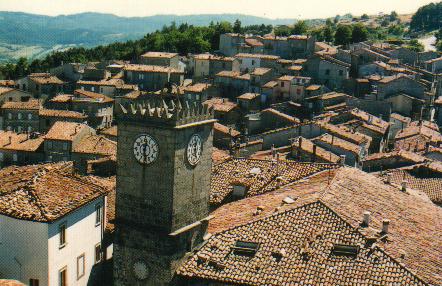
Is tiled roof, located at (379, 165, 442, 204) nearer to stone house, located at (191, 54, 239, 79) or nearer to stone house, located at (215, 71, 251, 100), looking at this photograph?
stone house, located at (215, 71, 251, 100)

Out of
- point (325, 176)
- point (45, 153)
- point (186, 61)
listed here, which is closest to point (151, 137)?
point (325, 176)

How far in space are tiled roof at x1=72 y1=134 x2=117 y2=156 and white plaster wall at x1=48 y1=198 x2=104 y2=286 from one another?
118 feet

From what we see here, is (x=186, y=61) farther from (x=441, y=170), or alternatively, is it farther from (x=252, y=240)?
(x=252, y=240)

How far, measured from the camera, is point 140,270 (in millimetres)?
26500

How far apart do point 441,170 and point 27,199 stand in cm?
3707

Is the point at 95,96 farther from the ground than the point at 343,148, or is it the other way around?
the point at 343,148

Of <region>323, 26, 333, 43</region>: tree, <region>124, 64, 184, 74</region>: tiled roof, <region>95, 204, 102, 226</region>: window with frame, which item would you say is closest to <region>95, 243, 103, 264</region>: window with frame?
<region>95, 204, 102, 226</region>: window with frame

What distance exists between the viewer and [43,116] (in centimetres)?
8981

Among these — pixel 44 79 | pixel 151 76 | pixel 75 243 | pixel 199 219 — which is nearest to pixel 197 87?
pixel 151 76

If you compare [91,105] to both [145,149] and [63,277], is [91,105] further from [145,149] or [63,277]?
[145,149]

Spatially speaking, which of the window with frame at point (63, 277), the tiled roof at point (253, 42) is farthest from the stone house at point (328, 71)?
the window with frame at point (63, 277)

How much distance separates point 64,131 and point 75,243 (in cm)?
4671

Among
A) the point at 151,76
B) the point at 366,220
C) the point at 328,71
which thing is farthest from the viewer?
the point at 151,76

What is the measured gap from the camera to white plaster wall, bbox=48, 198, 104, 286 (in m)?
28.0
